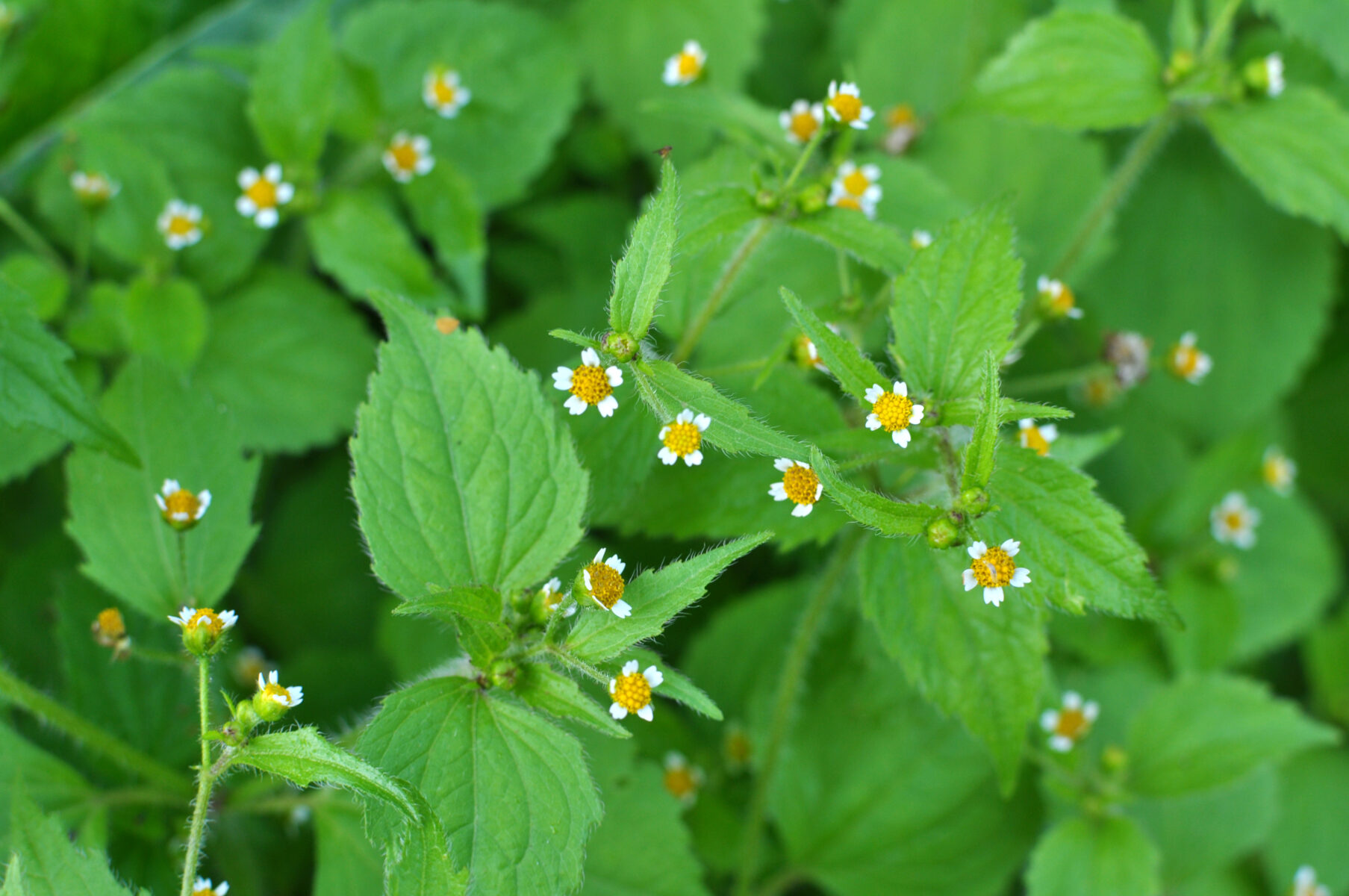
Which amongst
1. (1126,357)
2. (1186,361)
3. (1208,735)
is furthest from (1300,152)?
(1208,735)

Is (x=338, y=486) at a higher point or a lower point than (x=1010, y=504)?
lower

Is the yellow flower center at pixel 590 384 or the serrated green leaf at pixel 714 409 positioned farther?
the yellow flower center at pixel 590 384

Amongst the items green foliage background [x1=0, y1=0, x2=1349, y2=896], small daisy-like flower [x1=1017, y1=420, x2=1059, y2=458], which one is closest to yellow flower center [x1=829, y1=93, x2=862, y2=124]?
green foliage background [x1=0, y1=0, x2=1349, y2=896]

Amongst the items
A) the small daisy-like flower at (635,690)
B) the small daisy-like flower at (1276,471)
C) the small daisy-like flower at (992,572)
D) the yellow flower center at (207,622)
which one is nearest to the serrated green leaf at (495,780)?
the small daisy-like flower at (635,690)

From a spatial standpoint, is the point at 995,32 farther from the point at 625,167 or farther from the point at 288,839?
the point at 288,839

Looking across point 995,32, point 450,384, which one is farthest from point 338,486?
point 995,32

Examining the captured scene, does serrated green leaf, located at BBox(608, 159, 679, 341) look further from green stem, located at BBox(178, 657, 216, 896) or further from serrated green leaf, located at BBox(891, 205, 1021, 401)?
green stem, located at BBox(178, 657, 216, 896)

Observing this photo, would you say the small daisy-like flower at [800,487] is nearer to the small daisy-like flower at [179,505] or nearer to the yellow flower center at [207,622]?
the yellow flower center at [207,622]
